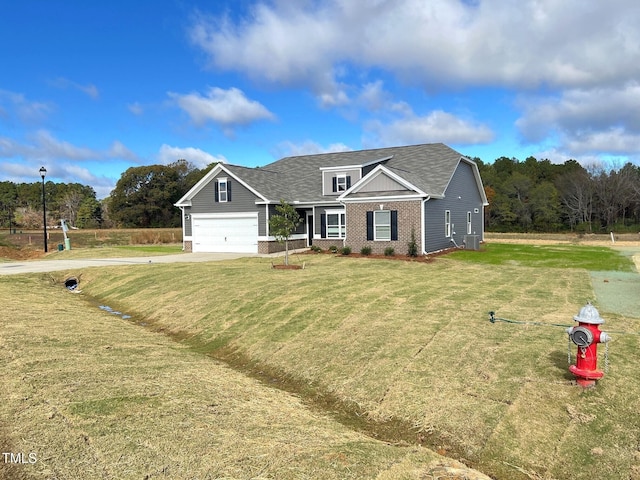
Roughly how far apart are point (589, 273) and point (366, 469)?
15240mm

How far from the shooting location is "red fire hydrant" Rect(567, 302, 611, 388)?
612 centimetres

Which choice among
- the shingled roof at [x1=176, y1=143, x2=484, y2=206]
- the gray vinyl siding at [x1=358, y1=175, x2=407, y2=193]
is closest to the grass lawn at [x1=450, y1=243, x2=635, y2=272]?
the shingled roof at [x1=176, y1=143, x2=484, y2=206]

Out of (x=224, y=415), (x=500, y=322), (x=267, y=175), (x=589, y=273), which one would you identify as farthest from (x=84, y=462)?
(x=267, y=175)

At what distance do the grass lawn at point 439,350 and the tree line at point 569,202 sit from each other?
146 ft

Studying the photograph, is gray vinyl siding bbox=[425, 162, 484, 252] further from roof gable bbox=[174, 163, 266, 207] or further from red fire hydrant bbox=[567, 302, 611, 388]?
red fire hydrant bbox=[567, 302, 611, 388]

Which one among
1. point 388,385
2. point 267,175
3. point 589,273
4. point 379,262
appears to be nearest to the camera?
point 388,385

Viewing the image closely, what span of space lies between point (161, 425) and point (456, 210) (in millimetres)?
25943

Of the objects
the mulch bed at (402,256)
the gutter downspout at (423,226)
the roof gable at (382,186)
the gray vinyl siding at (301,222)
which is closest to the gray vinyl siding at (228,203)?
the gray vinyl siding at (301,222)

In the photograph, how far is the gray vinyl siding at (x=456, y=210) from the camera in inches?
965

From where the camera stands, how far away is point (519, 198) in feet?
197

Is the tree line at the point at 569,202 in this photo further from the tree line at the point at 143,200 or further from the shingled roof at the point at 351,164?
the tree line at the point at 143,200

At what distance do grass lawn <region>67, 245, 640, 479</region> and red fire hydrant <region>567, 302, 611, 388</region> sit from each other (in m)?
0.24

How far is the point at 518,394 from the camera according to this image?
20.8ft

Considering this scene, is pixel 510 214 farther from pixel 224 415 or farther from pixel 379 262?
pixel 224 415
